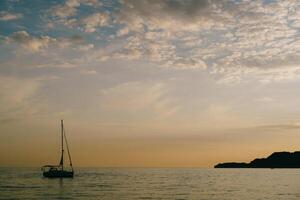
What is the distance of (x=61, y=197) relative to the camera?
3287 inches

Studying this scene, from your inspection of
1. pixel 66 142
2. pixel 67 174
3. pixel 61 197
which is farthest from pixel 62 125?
pixel 61 197

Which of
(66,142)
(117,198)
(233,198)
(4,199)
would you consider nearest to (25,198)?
(4,199)

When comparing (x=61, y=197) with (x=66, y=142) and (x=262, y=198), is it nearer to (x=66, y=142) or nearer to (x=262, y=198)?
(x=262, y=198)

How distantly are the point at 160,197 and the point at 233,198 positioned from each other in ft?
44.5

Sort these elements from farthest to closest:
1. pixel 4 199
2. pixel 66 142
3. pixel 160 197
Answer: pixel 66 142, pixel 160 197, pixel 4 199

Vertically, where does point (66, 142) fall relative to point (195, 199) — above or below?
above

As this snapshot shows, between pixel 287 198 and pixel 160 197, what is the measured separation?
23.6m

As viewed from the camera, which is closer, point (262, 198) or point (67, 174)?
point (262, 198)

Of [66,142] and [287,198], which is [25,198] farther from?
[66,142]

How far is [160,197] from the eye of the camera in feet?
271

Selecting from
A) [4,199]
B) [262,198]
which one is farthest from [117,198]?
[262,198]

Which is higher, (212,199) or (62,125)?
(62,125)

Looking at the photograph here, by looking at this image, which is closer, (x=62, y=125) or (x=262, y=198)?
(x=262, y=198)

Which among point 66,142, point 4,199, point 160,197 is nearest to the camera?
point 4,199
